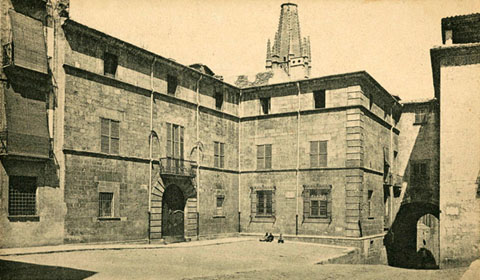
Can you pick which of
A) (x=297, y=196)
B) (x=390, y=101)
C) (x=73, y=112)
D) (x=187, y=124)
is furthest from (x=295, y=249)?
(x=390, y=101)

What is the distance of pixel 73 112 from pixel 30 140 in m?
2.65

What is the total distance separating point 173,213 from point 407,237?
19.7 m

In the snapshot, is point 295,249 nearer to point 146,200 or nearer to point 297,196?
point 297,196

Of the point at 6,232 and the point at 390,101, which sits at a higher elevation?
the point at 390,101

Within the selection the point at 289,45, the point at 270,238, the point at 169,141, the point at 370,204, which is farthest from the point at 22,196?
the point at 289,45

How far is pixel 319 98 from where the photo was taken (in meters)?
29.2

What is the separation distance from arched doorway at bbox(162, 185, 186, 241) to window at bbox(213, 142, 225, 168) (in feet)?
12.0

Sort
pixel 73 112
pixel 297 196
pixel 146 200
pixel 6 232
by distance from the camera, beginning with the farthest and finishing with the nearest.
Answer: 1. pixel 297 196
2. pixel 146 200
3. pixel 73 112
4. pixel 6 232

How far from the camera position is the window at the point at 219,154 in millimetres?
28938

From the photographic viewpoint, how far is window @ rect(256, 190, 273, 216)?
97.6 ft

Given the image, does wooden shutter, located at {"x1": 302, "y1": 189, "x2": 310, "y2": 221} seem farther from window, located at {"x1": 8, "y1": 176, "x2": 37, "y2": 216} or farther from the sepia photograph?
window, located at {"x1": 8, "y1": 176, "x2": 37, "y2": 216}

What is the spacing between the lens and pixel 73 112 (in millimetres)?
20078

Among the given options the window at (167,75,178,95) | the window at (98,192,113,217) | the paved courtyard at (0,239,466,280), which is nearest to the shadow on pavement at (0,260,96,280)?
the paved courtyard at (0,239,466,280)

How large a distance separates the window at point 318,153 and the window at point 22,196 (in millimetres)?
16144
